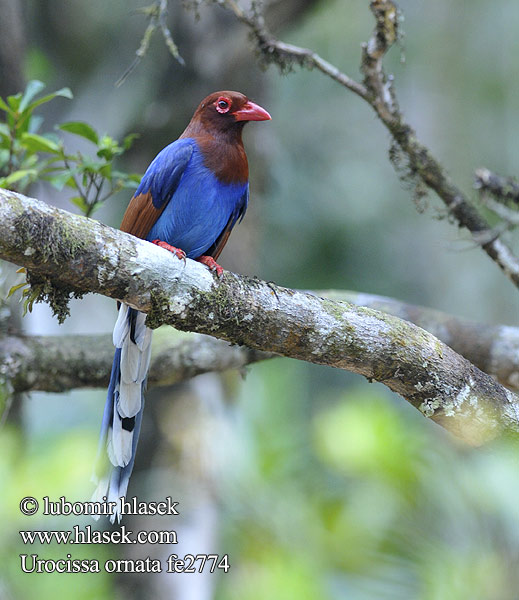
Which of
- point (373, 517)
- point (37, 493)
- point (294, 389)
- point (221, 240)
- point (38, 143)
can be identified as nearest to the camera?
point (37, 493)

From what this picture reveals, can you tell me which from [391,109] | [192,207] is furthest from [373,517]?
[391,109]

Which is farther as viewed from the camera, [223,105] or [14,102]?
[223,105]

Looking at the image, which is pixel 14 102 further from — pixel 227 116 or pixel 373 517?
pixel 373 517

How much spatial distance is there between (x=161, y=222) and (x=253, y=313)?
1017 millimetres

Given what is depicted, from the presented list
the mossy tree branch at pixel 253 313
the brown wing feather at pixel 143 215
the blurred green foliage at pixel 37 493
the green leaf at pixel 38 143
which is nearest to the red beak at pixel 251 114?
the brown wing feather at pixel 143 215

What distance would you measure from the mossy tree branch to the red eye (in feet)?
4.19

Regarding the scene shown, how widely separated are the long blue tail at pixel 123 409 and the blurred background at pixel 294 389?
139 millimetres

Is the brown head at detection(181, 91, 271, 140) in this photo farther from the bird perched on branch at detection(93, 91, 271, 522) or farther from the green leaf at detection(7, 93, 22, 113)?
the green leaf at detection(7, 93, 22, 113)

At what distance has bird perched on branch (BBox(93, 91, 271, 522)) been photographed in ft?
11.4

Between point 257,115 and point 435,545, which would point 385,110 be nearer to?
point 257,115

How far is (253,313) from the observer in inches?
108

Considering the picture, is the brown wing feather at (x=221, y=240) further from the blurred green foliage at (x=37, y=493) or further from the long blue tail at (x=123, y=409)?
the blurred green foliage at (x=37, y=493)

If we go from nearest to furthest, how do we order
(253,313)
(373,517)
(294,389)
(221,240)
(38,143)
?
(253,313), (38,143), (373,517), (221,240), (294,389)

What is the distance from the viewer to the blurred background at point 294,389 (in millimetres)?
3334
